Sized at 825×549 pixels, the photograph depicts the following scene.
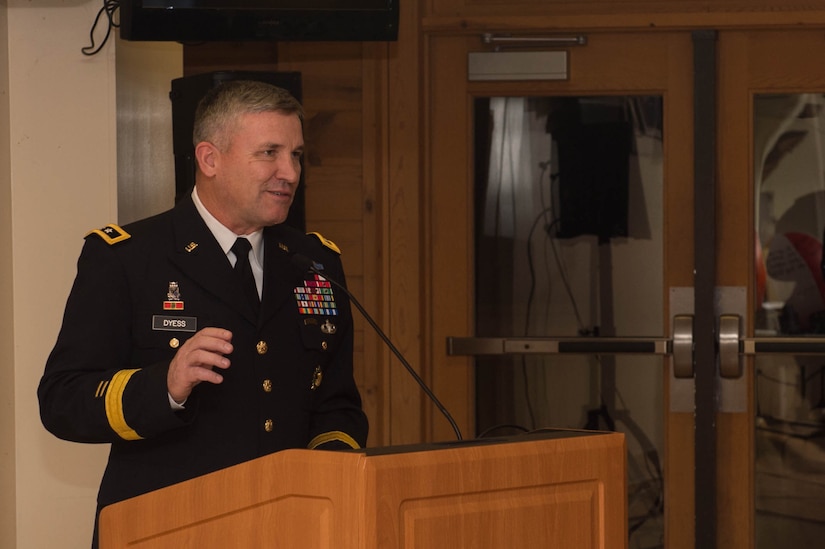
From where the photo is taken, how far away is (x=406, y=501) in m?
1.37

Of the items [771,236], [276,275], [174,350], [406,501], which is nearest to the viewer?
[406,501]

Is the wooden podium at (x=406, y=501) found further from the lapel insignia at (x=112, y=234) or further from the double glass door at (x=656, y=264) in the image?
the double glass door at (x=656, y=264)

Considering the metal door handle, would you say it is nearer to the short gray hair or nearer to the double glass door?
the double glass door

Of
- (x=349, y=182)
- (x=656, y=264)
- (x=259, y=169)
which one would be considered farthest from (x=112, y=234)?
(x=656, y=264)

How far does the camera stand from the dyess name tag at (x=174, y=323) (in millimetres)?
2004

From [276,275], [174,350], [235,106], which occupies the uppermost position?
[235,106]

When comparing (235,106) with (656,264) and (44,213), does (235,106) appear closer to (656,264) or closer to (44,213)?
(44,213)

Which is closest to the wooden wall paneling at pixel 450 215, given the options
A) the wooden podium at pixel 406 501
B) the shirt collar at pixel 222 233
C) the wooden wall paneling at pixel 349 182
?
the wooden wall paneling at pixel 349 182

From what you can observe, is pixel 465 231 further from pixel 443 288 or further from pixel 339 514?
pixel 339 514

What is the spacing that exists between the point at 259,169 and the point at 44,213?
1139 mm

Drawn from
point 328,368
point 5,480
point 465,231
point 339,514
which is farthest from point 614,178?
point 339,514

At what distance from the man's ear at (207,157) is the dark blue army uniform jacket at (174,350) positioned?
79 mm

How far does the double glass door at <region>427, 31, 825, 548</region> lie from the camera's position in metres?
3.60

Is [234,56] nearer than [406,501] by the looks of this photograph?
No
